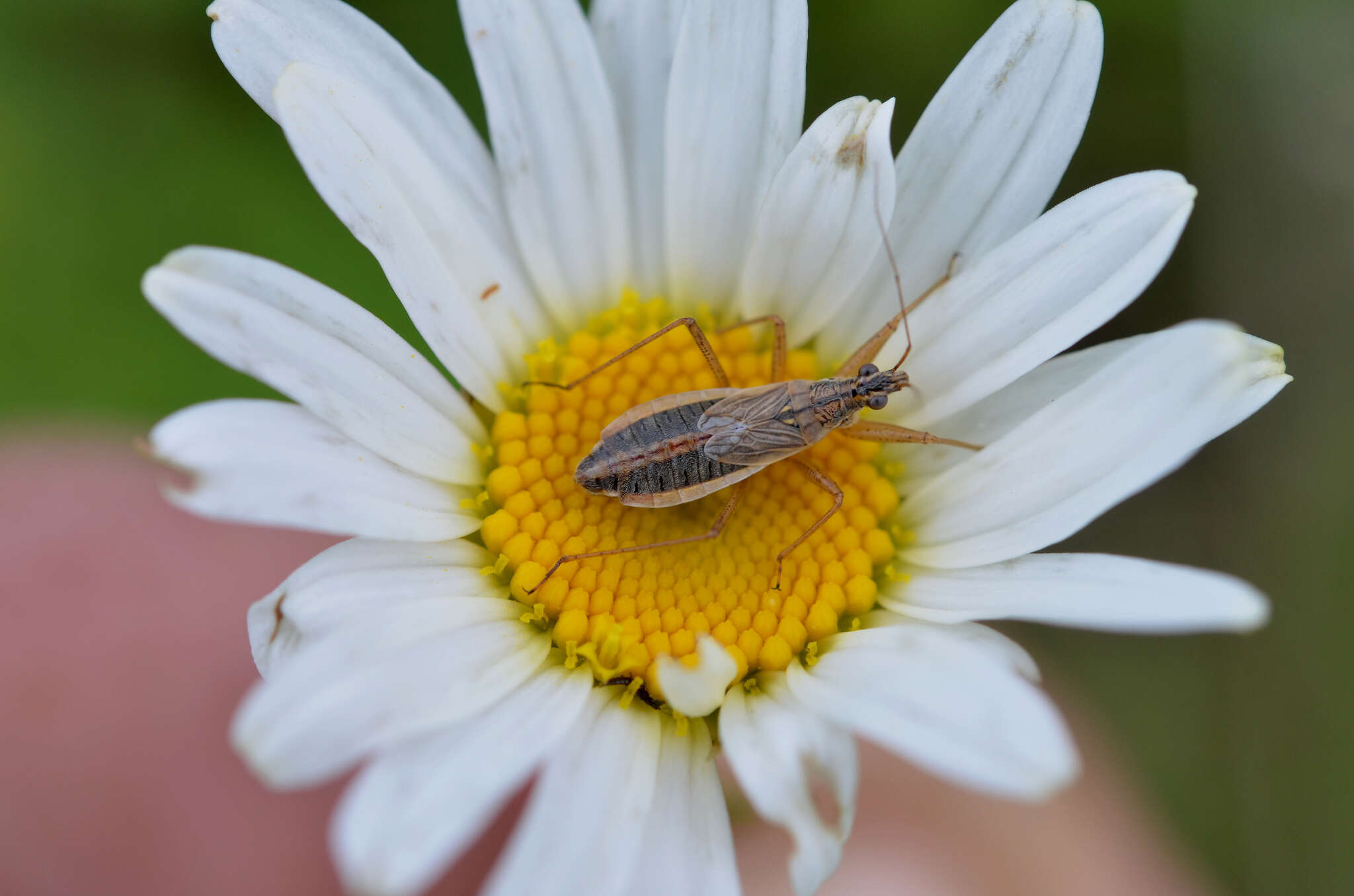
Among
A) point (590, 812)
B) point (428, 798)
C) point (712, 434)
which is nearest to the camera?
point (428, 798)

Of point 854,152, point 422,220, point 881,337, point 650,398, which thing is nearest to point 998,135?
point 854,152

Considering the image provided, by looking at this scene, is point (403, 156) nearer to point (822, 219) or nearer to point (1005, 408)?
point (822, 219)

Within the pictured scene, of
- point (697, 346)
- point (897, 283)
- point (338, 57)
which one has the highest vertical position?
point (338, 57)

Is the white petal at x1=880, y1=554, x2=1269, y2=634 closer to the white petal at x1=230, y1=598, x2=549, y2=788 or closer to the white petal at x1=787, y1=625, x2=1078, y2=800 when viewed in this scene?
the white petal at x1=787, y1=625, x2=1078, y2=800

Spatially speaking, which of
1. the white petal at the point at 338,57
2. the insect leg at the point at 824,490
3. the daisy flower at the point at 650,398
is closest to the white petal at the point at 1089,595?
the daisy flower at the point at 650,398

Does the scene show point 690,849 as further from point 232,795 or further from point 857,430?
point 232,795

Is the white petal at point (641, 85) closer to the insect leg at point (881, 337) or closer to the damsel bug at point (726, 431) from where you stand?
the damsel bug at point (726, 431)
